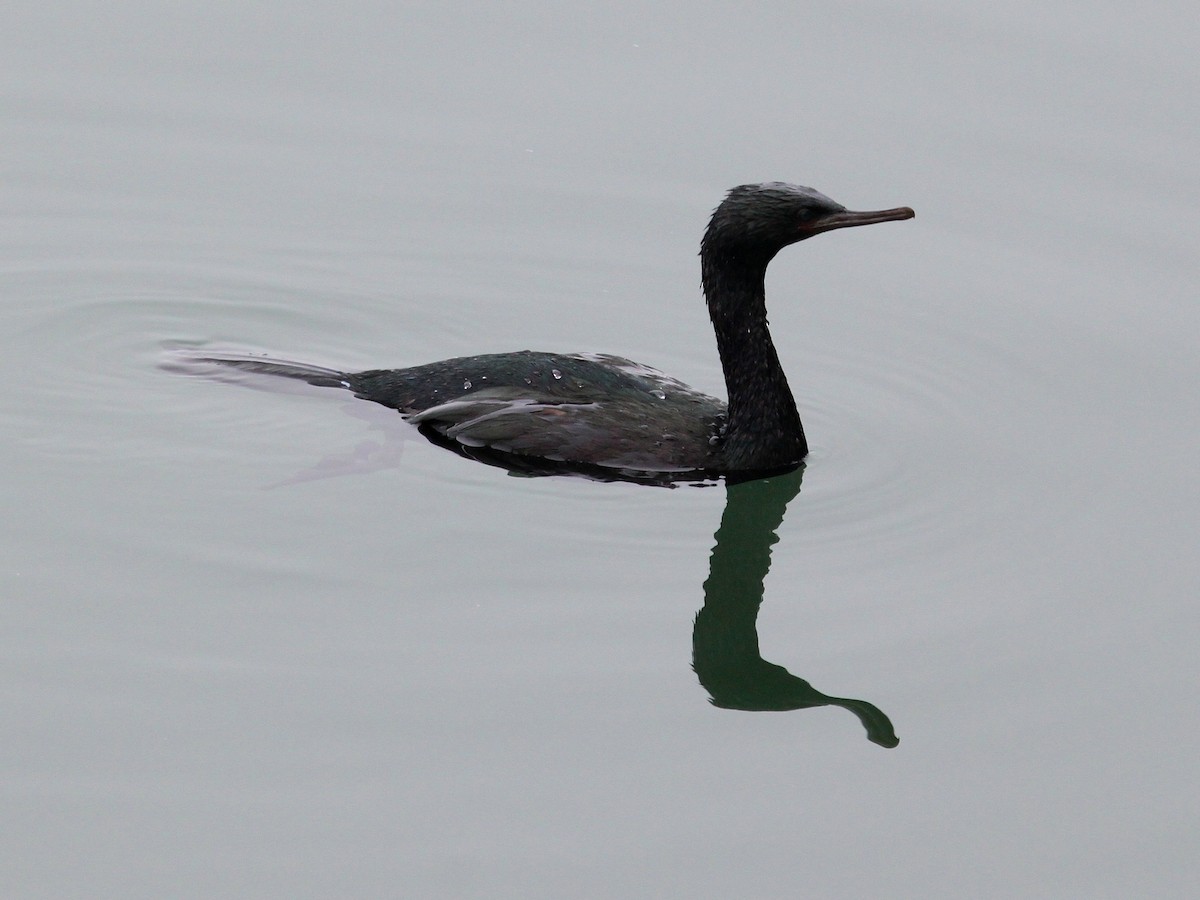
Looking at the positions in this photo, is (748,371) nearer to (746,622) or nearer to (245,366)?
(746,622)

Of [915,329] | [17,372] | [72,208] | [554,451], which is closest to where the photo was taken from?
[554,451]

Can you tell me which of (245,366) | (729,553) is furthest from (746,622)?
(245,366)

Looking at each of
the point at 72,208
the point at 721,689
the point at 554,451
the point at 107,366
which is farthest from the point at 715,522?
the point at 72,208

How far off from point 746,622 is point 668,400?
1552 mm

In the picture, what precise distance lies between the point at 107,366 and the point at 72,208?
1.82m

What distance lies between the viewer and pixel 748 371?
340 inches

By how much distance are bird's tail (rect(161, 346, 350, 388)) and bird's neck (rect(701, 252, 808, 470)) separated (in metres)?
1.77

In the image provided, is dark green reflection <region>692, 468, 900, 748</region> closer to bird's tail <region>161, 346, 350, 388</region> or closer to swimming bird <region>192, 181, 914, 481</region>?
swimming bird <region>192, 181, 914, 481</region>

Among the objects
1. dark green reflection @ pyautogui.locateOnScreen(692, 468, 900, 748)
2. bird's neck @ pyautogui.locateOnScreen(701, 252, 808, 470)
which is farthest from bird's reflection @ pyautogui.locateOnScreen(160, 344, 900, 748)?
bird's neck @ pyautogui.locateOnScreen(701, 252, 808, 470)

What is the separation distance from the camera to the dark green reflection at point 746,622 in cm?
680

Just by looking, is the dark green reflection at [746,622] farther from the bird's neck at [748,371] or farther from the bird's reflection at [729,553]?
the bird's neck at [748,371]

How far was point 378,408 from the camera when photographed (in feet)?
29.5

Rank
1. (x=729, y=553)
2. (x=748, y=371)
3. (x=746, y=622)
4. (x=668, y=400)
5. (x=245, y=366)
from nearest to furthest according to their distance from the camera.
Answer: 1. (x=746, y=622)
2. (x=729, y=553)
3. (x=748, y=371)
4. (x=668, y=400)
5. (x=245, y=366)

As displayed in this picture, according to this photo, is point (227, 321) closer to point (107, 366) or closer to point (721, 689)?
point (107, 366)
